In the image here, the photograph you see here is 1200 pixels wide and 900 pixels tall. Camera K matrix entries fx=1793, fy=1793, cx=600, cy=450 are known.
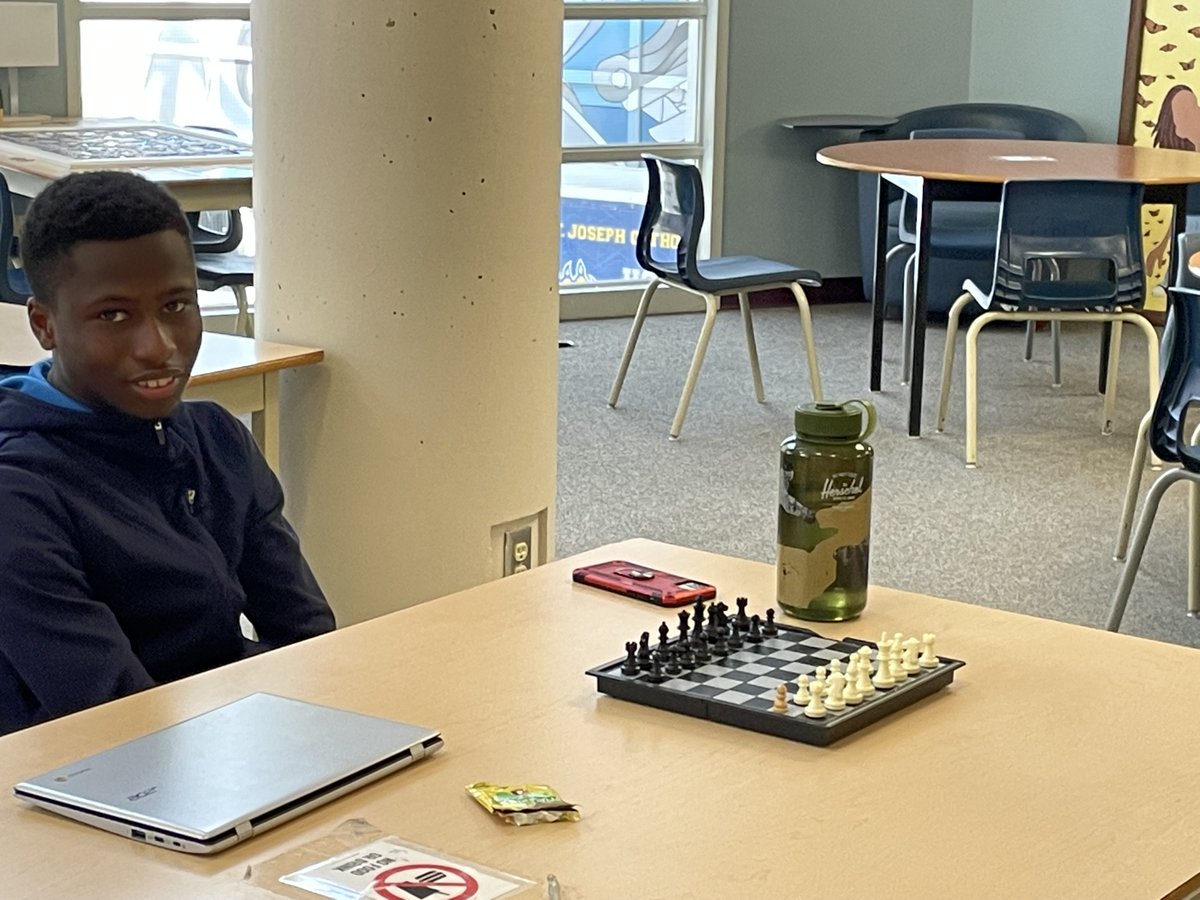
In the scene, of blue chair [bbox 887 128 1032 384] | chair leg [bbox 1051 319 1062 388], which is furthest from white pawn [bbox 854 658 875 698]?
chair leg [bbox 1051 319 1062 388]

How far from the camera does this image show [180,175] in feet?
15.5

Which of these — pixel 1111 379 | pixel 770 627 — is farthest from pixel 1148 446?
pixel 770 627

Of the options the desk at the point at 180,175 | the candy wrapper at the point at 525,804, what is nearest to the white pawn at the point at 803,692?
the candy wrapper at the point at 525,804

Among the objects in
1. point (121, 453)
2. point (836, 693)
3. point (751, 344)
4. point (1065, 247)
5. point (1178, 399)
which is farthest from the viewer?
point (751, 344)

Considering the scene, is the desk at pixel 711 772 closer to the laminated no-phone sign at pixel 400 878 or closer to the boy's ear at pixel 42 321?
the laminated no-phone sign at pixel 400 878

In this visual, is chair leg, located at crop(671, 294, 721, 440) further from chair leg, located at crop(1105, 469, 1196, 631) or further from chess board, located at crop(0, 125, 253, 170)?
chair leg, located at crop(1105, 469, 1196, 631)

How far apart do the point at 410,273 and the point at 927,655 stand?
1.35 metres

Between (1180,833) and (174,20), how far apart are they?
19.5 ft

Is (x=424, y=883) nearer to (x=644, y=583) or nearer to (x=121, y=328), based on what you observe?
(x=644, y=583)

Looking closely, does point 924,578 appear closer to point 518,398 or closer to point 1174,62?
point 518,398

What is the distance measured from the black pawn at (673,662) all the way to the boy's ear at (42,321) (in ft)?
2.56

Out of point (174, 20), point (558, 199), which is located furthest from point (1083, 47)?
point (558, 199)

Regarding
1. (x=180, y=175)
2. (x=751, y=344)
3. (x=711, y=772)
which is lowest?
(x=751, y=344)

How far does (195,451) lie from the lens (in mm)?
1960
